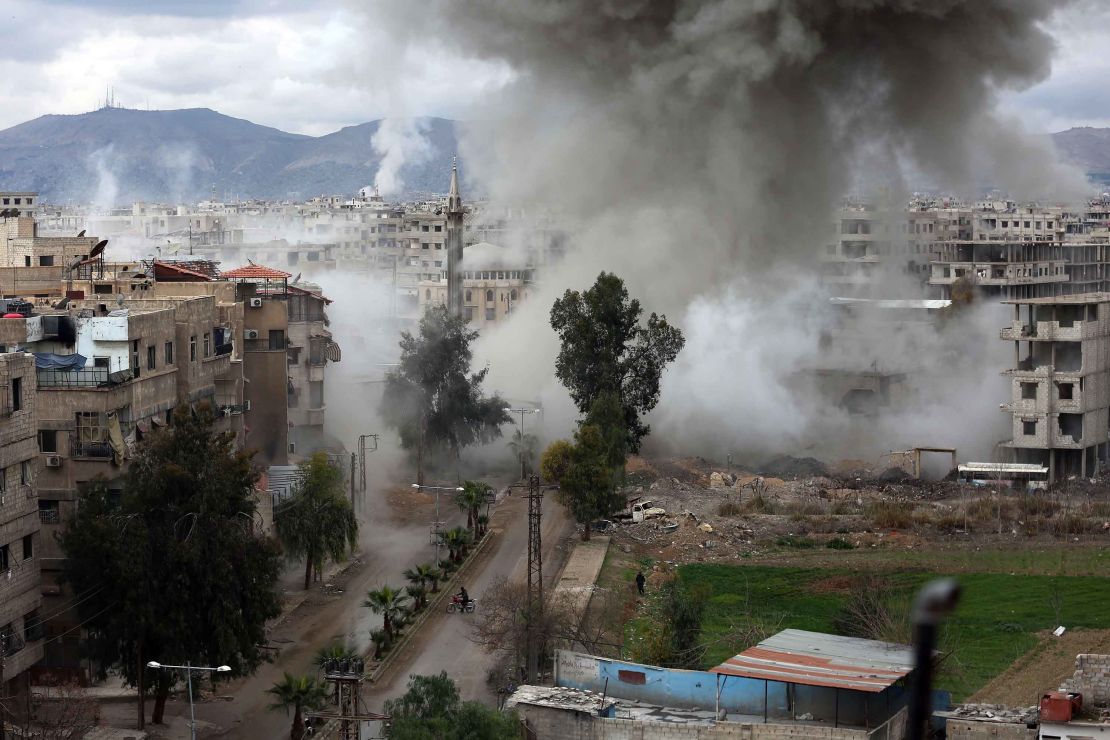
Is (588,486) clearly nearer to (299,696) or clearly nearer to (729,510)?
(729,510)

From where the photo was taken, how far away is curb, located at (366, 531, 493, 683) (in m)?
20.8

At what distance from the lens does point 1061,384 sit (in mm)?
34812

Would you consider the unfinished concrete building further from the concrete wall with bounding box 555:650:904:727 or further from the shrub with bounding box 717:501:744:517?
the concrete wall with bounding box 555:650:904:727

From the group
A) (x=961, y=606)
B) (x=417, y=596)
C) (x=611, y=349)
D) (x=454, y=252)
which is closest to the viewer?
(x=417, y=596)

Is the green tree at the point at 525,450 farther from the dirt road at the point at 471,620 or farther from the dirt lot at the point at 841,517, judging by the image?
the dirt road at the point at 471,620

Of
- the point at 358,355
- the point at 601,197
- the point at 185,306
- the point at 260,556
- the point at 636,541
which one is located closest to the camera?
the point at 260,556

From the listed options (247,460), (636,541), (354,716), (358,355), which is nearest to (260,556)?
(247,460)

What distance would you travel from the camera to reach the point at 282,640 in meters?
22.1

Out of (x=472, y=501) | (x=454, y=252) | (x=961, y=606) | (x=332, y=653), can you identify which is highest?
(x=454, y=252)

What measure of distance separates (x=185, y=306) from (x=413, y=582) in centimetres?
513

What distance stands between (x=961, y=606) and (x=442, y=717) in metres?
11.9

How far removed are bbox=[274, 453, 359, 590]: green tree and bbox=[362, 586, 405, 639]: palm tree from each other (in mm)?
2166

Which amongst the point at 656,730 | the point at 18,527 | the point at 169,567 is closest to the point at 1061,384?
the point at 656,730

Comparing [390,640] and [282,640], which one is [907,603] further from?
[282,640]
